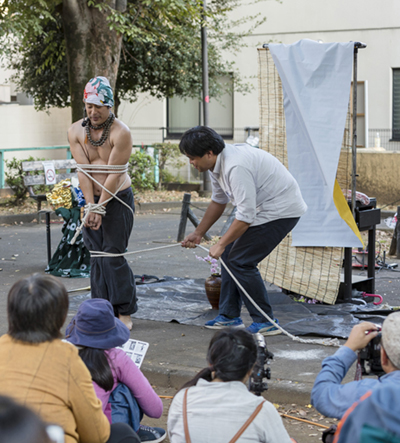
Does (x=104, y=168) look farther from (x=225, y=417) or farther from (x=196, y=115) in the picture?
(x=196, y=115)

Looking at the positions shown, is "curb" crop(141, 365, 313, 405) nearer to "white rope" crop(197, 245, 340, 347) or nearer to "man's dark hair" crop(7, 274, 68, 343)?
"white rope" crop(197, 245, 340, 347)

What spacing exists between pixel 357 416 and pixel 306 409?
8.24 feet

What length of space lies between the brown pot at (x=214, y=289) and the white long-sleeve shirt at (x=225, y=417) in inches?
133

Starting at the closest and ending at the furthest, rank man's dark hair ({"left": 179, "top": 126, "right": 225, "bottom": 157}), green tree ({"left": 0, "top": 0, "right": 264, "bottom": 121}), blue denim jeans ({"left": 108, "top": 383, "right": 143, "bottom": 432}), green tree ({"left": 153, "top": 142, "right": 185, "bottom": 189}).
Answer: blue denim jeans ({"left": 108, "top": 383, "right": 143, "bottom": 432}), man's dark hair ({"left": 179, "top": 126, "right": 225, "bottom": 157}), green tree ({"left": 0, "top": 0, "right": 264, "bottom": 121}), green tree ({"left": 153, "top": 142, "right": 185, "bottom": 189})

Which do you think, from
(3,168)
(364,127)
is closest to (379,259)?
(3,168)

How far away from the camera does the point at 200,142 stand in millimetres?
4723

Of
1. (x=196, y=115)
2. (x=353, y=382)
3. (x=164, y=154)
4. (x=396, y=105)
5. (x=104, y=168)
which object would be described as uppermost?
(x=396, y=105)

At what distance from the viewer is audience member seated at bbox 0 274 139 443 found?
2174 millimetres

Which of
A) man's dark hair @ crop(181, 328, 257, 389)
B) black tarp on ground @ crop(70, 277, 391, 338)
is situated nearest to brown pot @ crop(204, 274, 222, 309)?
black tarp on ground @ crop(70, 277, 391, 338)

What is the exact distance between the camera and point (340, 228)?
19.6 feet

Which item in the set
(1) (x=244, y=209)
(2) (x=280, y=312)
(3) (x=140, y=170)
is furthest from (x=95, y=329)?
(3) (x=140, y=170)

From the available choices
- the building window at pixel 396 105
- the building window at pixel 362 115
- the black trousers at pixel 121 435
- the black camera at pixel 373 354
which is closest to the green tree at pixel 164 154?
the building window at pixel 362 115

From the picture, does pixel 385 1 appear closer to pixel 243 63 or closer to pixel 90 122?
pixel 243 63

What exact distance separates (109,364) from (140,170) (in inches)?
512
